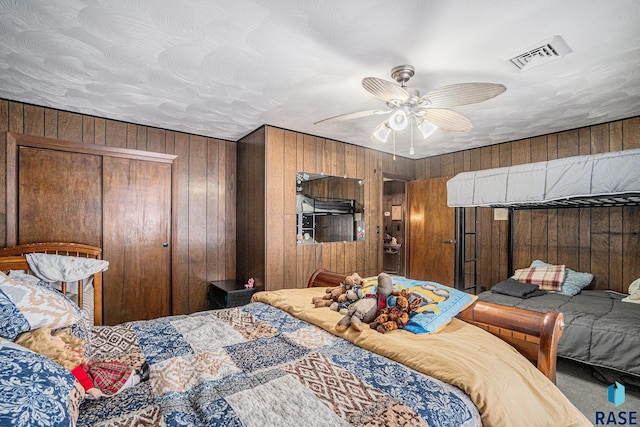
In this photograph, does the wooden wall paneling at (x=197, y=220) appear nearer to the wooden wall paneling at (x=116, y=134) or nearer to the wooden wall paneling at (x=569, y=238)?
the wooden wall paneling at (x=116, y=134)

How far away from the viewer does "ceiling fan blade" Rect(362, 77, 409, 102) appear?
187 centimetres

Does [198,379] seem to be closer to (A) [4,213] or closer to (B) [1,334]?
(B) [1,334]

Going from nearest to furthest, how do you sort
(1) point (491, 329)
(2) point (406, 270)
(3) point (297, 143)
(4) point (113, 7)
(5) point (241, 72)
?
(4) point (113, 7) < (1) point (491, 329) < (5) point (241, 72) < (3) point (297, 143) < (2) point (406, 270)

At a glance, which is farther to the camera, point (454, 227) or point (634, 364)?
point (454, 227)

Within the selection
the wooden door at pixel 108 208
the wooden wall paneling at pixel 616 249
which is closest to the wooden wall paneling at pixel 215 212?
the wooden door at pixel 108 208

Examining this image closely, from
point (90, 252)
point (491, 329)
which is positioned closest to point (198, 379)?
point (491, 329)

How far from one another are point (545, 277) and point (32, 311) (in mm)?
4445

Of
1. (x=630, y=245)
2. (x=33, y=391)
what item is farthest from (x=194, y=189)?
(x=630, y=245)

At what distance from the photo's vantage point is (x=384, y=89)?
6.52ft

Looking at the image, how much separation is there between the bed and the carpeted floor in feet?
3.46

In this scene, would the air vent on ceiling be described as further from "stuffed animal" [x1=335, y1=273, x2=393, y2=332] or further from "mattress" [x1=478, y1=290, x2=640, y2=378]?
"mattress" [x1=478, y1=290, x2=640, y2=378]

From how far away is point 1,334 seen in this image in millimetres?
1119

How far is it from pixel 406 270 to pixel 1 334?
203 inches

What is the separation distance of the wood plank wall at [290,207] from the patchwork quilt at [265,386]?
201 cm
